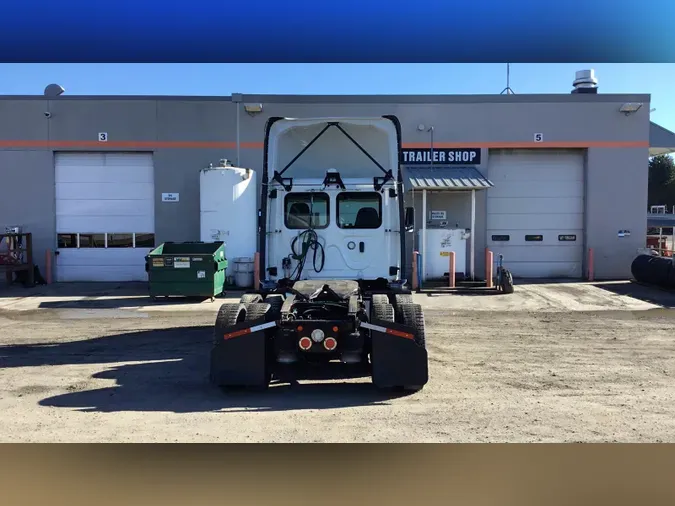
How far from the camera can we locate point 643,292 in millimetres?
15109

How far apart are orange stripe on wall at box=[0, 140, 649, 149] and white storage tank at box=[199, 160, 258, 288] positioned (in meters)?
2.38

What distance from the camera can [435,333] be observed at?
9.79 meters

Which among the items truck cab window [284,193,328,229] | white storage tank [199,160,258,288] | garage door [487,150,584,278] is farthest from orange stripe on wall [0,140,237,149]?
truck cab window [284,193,328,229]

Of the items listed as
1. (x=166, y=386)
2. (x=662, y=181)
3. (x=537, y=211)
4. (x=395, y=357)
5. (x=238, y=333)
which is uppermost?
(x=662, y=181)

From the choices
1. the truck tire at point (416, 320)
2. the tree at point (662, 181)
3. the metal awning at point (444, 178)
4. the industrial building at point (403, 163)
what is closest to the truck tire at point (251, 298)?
the truck tire at point (416, 320)

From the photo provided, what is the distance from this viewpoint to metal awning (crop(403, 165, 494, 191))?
53.5 feet

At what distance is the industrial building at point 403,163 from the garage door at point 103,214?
4 cm

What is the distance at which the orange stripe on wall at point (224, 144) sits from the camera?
17.9m

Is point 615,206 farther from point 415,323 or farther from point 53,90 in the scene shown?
point 53,90

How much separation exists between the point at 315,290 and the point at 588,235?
46.9 ft

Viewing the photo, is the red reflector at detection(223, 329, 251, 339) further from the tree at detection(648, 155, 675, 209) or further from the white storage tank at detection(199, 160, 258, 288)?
the tree at detection(648, 155, 675, 209)

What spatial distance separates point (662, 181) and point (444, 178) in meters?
63.4

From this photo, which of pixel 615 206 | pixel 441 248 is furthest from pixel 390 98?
pixel 615 206

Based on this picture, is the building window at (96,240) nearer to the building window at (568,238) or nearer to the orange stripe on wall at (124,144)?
the orange stripe on wall at (124,144)
